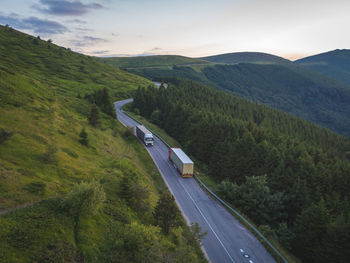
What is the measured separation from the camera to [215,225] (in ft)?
98.9

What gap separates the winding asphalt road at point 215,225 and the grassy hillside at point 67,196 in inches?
106

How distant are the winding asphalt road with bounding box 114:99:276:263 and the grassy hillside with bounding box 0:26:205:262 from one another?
2681 millimetres

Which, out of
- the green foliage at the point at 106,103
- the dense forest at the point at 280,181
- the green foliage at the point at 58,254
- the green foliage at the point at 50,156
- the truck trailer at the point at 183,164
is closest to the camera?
the green foliage at the point at 58,254

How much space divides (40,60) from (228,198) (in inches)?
6031

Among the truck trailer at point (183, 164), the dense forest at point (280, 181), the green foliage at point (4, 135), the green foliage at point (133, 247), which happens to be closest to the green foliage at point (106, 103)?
the dense forest at point (280, 181)

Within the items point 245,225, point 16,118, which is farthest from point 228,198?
point 16,118

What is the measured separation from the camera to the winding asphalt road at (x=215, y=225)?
25.0m

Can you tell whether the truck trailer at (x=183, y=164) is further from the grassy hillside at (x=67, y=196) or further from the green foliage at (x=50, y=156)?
the green foliage at (x=50, y=156)

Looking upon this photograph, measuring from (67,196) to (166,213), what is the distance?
34.6ft

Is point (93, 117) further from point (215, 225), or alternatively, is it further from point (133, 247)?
point (133, 247)

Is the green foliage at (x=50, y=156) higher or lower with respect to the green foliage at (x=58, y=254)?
higher

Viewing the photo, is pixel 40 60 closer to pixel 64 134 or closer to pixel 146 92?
pixel 146 92

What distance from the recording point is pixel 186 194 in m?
38.0

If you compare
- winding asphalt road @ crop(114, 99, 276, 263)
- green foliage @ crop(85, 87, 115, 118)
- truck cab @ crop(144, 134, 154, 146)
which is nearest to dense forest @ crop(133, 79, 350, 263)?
winding asphalt road @ crop(114, 99, 276, 263)
